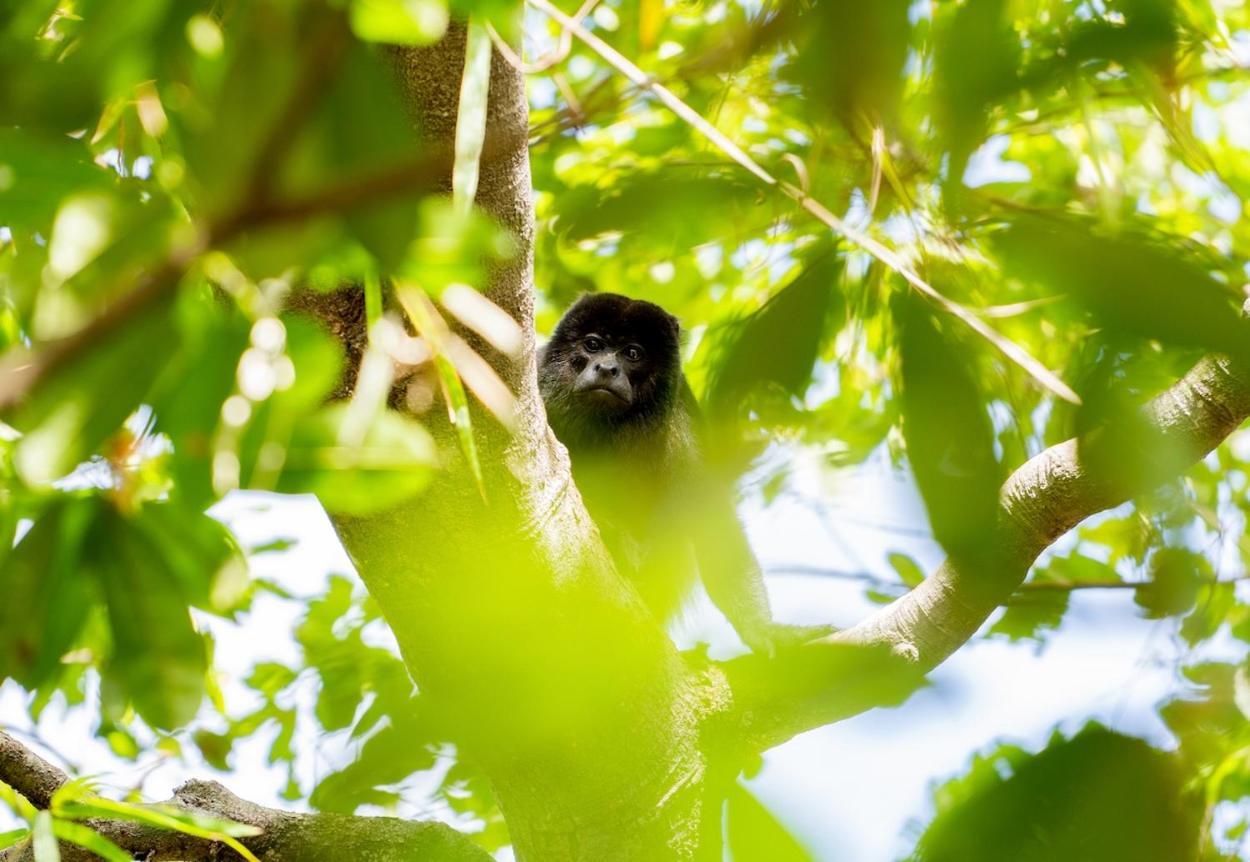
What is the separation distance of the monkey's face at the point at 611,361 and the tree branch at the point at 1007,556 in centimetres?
177

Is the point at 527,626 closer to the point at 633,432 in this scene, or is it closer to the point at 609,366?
the point at 609,366

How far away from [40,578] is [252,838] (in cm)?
188

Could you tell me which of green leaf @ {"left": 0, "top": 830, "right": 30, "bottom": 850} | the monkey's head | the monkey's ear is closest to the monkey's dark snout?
the monkey's head

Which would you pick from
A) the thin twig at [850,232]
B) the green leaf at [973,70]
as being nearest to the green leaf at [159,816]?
the thin twig at [850,232]

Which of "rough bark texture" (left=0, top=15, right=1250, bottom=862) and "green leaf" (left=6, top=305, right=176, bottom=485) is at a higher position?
"green leaf" (left=6, top=305, right=176, bottom=485)

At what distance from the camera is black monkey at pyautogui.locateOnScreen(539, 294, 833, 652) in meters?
3.72

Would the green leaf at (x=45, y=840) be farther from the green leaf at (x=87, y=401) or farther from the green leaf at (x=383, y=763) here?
the green leaf at (x=87, y=401)

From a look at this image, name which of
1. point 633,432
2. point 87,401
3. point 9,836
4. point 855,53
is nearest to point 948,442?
point 855,53

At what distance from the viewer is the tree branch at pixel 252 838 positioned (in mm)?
2238

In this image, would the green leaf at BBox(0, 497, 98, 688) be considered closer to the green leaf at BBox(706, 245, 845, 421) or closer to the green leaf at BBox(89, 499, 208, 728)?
the green leaf at BBox(89, 499, 208, 728)

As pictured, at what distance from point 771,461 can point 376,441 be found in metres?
0.38

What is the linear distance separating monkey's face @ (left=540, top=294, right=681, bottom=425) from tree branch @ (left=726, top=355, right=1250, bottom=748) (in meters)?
1.77

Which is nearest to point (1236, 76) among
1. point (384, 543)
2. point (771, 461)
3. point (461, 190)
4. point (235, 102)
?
point (771, 461)

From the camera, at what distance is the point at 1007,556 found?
102 cm
